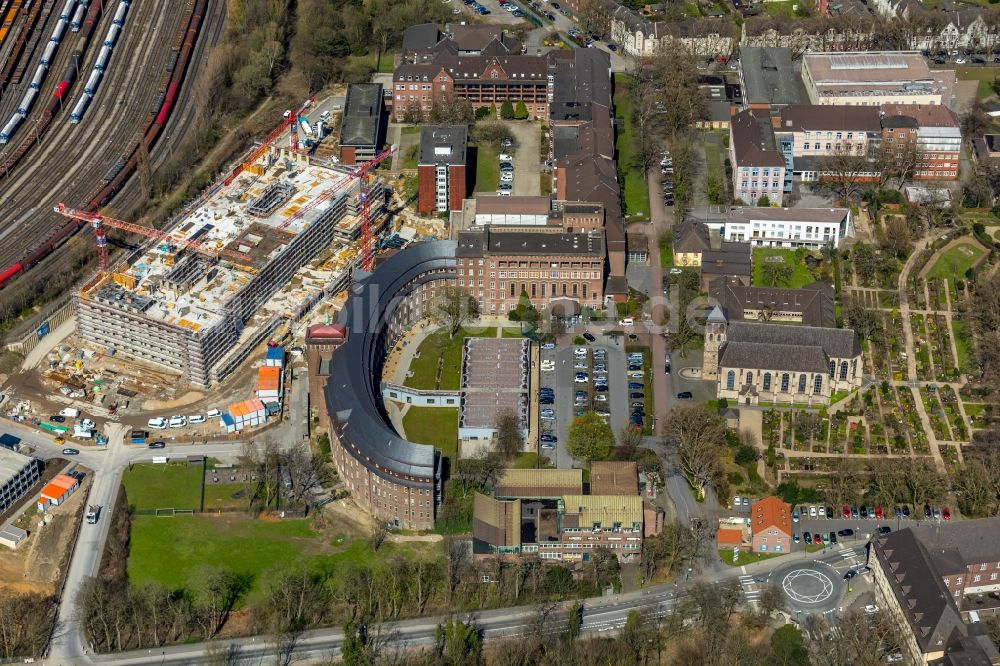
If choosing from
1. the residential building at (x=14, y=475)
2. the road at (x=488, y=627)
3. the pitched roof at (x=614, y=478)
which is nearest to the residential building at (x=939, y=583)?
the road at (x=488, y=627)

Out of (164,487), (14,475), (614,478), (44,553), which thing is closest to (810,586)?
(614,478)

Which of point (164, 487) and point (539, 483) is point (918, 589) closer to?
point (539, 483)

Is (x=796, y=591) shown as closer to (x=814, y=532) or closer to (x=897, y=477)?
(x=814, y=532)

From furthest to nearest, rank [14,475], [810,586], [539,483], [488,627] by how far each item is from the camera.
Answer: [14,475], [539,483], [810,586], [488,627]

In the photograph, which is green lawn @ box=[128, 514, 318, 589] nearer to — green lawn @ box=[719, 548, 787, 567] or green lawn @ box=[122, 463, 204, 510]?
green lawn @ box=[122, 463, 204, 510]

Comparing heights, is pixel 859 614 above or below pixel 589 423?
below

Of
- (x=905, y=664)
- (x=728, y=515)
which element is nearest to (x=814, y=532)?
(x=728, y=515)

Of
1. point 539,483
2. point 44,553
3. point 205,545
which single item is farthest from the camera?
point 539,483
